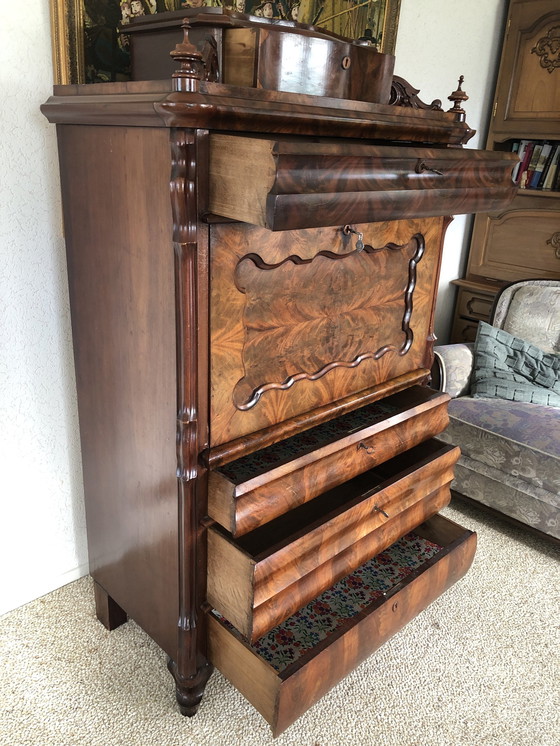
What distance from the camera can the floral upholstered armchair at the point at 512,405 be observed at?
1.73m

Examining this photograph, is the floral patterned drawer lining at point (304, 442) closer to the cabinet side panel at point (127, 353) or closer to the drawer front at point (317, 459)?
the drawer front at point (317, 459)

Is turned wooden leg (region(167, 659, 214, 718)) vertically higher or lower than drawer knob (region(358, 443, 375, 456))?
lower

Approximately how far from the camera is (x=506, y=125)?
238 centimetres

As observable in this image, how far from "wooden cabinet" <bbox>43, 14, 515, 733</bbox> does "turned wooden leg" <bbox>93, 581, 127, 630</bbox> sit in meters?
0.05

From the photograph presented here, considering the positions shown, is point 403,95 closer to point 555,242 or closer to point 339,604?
point 339,604

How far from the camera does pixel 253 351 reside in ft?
3.36

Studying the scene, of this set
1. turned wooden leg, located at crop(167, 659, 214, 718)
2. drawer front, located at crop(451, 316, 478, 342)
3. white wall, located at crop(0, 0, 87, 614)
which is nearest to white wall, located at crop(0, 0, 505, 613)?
white wall, located at crop(0, 0, 87, 614)

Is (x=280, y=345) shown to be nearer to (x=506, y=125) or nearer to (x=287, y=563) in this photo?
(x=287, y=563)

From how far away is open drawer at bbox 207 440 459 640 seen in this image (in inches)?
40.0

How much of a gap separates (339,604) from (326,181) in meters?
0.89

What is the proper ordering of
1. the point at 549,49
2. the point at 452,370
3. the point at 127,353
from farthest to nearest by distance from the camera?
1. the point at 549,49
2. the point at 452,370
3. the point at 127,353

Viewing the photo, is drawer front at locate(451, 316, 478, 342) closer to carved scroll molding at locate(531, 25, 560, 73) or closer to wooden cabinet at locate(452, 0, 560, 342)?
wooden cabinet at locate(452, 0, 560, 342)


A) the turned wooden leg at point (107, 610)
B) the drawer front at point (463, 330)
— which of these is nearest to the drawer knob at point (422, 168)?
the turned wooden leg at point (107, 610)

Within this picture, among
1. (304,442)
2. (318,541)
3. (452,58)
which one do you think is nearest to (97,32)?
(304,442)
